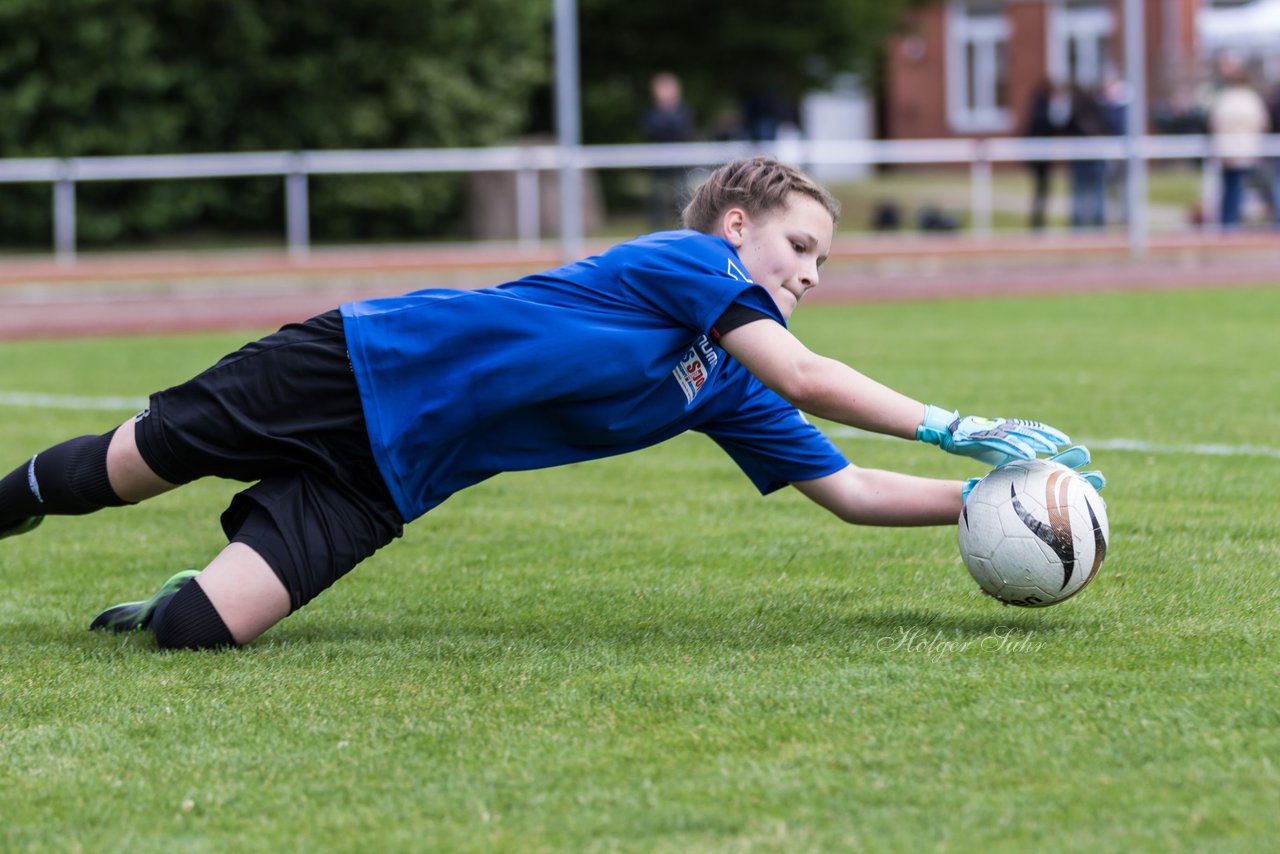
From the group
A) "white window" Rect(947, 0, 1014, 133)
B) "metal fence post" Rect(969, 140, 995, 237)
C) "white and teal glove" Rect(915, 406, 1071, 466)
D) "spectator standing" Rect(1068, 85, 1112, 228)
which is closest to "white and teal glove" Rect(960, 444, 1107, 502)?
"white and teal glove" Rect(915, 406, 1071, 466)

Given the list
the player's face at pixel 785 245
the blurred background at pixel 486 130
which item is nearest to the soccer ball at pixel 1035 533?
the player's face at pixel 785 245

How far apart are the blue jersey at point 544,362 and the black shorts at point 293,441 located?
0.09 meters

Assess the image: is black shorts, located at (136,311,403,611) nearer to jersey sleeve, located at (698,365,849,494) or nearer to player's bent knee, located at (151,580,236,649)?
player's bent knee, located at (151,580,236,649)

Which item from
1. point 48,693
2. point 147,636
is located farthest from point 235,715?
point 147,636

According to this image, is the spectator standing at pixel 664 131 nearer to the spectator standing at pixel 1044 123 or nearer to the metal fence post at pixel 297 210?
the metal fence post at pixel 297 210

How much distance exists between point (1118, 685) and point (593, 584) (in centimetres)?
184

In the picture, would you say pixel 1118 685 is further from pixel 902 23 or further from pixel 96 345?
pixel 902 23

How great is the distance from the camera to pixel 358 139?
25.7 m

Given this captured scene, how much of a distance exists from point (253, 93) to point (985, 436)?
22.7 metres

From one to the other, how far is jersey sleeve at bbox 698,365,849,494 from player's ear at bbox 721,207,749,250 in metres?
0.45

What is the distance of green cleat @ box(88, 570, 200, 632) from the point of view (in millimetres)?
4699

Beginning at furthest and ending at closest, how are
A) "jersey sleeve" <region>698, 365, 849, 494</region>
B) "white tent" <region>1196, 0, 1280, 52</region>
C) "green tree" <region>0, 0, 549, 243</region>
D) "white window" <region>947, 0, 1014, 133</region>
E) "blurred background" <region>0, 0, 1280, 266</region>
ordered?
"white window" <region>947, 0, 1014, 133</region> → "white tent" <region>1196, 0, 1280, 52</region> → "green tree" <region>0, 0, 549, 243</region> → "blurred background" <region>0, 0, 1280, 266</region> → "jersey sleeve" <region>698, 365, 849, 494</region>

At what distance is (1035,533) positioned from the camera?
4.30 meters

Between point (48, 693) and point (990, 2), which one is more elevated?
point (990, 2)
